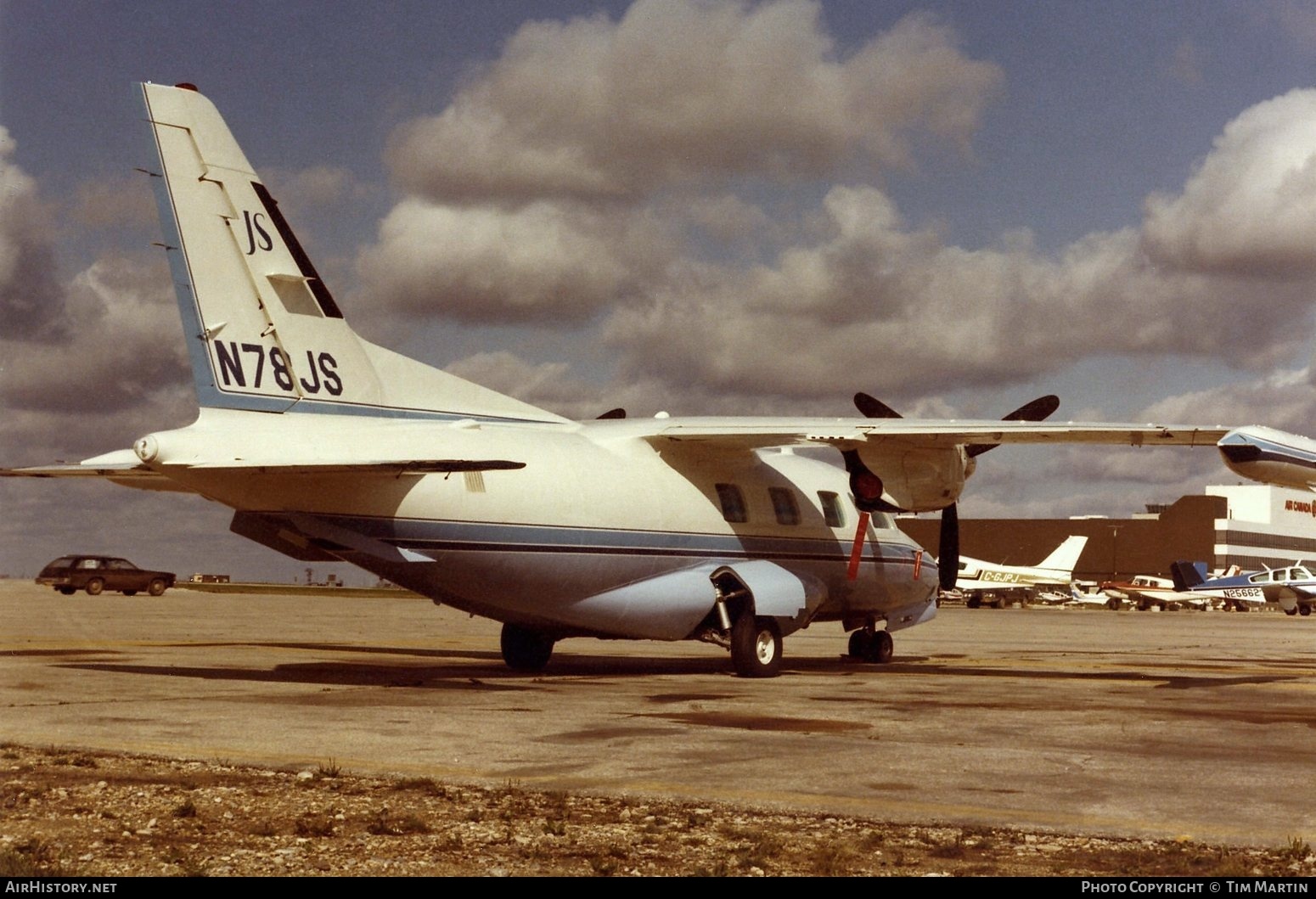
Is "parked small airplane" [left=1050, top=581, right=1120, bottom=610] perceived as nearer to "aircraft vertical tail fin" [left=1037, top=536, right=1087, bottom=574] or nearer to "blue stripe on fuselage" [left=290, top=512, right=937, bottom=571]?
"aircraft vertical tail fin" [left=1037, top=536, right=1087, bottom=574]

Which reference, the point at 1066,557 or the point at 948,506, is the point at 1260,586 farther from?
the point at 948,506

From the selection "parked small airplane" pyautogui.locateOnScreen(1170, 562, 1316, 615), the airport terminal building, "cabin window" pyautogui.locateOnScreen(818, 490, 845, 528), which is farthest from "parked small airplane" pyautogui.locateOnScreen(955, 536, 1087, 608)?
"cabin window" pyautogui.locateOnScreen(818, 490, 845, 528)

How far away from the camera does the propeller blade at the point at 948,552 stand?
27047mm

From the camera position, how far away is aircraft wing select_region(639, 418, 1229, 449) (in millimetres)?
21016

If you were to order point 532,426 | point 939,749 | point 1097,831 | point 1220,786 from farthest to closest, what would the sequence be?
point 532,426 → point 939,749 → point 1220,786 → point 1097,831

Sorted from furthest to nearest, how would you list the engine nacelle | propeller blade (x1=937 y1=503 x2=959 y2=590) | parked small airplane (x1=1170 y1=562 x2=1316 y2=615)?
parked small airplane (x1=1170 y1=562 x2=1316 y2=615) → propeller blade (x1=937 y1=503 x2=959 y2=590) → the engine nacelle

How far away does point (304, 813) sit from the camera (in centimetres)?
866

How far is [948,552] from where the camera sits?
27.5 metres

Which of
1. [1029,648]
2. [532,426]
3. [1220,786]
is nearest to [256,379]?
[532,426]

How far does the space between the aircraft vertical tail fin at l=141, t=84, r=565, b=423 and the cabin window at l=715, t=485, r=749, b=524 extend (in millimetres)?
6837

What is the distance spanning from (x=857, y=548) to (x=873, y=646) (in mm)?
3486

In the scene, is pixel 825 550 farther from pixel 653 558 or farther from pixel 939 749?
pixel 939 749

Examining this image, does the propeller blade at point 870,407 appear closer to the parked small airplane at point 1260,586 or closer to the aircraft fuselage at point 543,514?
the aircraft fuselage at point 543,514
